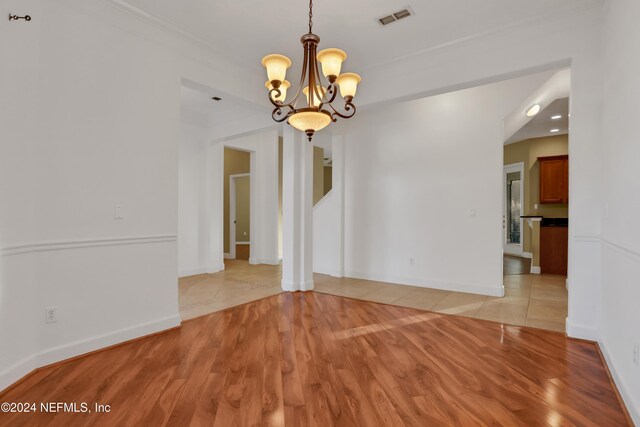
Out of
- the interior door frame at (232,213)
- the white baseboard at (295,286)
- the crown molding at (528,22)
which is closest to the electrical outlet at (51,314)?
the white baseboard at (295,286)

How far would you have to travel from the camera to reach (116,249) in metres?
2.83

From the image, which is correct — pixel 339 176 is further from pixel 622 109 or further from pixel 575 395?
pixel 575 395

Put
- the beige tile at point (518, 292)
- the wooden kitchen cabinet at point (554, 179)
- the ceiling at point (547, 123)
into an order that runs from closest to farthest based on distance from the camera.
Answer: the beige tile at point (518, 292)
the ceiling at point (547, 123)
the wooden kitchen cabinet at point (554, 179)

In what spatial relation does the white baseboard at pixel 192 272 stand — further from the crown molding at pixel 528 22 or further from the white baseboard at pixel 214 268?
the crown molding at pixel 528 22

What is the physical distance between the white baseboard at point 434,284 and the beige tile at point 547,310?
1.53ft

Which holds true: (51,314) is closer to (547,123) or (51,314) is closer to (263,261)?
(263,261)

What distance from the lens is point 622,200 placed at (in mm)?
2127

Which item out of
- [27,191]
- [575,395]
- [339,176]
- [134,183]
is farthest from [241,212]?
[575,395]

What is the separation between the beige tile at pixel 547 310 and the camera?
11.6 ft

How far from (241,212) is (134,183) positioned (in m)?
6.04

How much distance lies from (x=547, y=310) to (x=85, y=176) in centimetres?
496

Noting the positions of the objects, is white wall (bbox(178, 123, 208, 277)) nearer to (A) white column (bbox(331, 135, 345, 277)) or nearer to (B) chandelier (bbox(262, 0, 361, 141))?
(A) white column (bbox(331, 135, 345, 277))

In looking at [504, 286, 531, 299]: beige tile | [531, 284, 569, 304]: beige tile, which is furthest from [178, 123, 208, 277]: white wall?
[531, 284, 569, 304]: beige tile

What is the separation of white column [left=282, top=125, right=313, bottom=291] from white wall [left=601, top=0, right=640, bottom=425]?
3347mm
